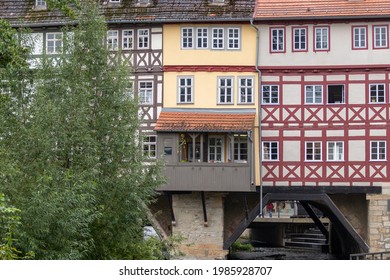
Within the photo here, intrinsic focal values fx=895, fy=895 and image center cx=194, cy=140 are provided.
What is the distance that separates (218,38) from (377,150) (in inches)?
265

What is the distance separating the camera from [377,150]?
30.5 metres

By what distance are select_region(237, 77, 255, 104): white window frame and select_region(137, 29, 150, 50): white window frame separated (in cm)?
353

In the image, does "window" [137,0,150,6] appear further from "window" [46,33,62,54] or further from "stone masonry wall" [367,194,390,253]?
"stone masonry wall" [367,194,390,253]

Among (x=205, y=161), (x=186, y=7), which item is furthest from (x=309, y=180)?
(x=186, y=7)

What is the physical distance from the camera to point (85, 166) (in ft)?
65.6

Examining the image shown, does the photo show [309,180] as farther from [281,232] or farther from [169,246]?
[281,232]

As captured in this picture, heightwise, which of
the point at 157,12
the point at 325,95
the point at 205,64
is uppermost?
the point at 157,12

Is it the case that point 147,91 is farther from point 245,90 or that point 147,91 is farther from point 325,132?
point 325,132

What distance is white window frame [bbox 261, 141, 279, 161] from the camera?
30.8 meters

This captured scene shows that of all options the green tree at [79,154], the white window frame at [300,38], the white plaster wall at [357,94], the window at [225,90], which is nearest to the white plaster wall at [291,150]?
the white plaster wall at [357,94]

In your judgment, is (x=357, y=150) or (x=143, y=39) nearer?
(x=357, y=150)

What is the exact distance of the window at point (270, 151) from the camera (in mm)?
30859

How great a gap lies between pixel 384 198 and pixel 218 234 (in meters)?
5.80

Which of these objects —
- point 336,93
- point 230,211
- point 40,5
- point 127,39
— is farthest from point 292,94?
point 40,5
